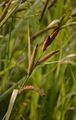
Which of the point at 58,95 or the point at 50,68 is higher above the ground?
the point at 50,68

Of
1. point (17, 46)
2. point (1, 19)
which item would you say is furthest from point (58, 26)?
point (17, 46)

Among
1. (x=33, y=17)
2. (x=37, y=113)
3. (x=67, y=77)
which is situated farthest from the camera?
(x=67, y=77)

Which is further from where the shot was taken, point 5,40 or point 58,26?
point 5,40

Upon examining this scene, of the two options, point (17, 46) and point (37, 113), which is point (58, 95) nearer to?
point (37, 113)

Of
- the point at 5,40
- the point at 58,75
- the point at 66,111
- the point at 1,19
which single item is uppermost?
the point at 1,19

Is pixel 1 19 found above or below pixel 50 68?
above

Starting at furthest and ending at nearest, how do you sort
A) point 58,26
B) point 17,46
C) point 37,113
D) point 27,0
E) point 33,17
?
1. point 17,46
2. point 37,113
3. point 33,17
4. point 27,0
5. point 58,26

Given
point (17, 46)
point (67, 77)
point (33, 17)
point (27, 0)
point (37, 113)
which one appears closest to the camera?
point (27, 0)

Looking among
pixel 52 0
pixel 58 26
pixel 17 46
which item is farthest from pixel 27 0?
pixel 17 46

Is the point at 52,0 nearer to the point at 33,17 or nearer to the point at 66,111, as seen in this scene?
the point at 33,17
